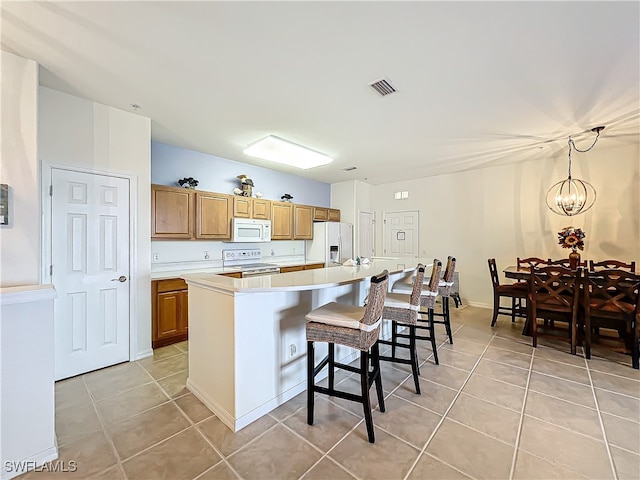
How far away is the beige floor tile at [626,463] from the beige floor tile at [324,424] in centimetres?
152

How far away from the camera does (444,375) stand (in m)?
2.67

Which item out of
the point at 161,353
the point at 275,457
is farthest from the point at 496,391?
the point at 161,353

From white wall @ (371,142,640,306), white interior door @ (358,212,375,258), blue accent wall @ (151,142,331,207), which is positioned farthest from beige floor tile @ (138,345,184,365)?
white wall @ (371,142,640,306)

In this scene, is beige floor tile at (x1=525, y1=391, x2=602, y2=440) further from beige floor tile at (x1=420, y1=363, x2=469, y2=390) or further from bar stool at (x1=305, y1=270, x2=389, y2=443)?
bar stool at (x1=305, y1=270, x2=389, y2=443)

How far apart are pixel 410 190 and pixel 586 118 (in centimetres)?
333

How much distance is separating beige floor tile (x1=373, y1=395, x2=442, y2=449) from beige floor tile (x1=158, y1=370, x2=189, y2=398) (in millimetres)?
1689

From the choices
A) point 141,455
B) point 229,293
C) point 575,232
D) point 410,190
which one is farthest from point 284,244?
point 575,232

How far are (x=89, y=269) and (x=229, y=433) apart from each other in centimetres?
222

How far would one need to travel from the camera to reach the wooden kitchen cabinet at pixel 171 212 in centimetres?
353

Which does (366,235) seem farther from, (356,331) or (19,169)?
(19,169)

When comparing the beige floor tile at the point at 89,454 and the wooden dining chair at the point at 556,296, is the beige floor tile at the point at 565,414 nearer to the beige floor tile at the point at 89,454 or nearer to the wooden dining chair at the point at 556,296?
the wooden dining chair at the point at 556,296

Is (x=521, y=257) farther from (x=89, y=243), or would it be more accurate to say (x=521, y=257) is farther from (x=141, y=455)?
(x=89, y=243)

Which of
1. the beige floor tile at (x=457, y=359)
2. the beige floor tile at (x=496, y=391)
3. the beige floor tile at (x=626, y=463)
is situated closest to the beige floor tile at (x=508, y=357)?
the beige floor tile at (x=457, y=359)

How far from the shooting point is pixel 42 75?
Answer: 2.32m
